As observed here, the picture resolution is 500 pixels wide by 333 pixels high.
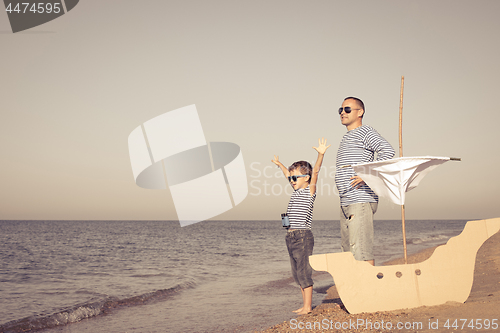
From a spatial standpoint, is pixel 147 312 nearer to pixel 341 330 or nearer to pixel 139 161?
pixel 341 330

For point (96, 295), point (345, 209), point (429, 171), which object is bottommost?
point (96, 295)

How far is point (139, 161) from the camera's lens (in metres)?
10.8

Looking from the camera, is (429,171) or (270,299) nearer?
(429,171)

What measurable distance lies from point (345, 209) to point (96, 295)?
22.5ft

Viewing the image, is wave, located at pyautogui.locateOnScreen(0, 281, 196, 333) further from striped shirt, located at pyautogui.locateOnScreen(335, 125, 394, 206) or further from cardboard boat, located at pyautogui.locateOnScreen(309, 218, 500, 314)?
striped shirt, located at pyautogui.locateOnScreen(335, 125, 394, 206)

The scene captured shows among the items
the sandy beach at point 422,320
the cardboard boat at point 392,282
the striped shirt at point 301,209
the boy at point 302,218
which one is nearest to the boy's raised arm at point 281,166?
the boy at point 302,218

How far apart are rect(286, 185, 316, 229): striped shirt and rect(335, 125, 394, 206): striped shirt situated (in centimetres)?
52

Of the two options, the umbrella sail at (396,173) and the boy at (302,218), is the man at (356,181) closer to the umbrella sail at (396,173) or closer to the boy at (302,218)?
the umbrella sail at (396,173)

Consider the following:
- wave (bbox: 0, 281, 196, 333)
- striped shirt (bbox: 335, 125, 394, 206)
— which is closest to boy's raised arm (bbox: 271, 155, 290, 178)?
striped shirt (bbox: 335, 125, 394, 206)

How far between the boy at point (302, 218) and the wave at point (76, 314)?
14.3 feet

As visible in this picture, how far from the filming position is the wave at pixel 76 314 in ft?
18.3

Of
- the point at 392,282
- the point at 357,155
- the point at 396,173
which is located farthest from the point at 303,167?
the point at 392,282

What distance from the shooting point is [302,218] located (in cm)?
407

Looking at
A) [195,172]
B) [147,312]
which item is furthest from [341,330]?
[195,172]
